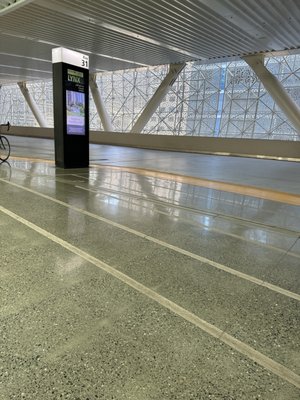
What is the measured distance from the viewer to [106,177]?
21.5 feet

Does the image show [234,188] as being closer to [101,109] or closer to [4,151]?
[4,151]

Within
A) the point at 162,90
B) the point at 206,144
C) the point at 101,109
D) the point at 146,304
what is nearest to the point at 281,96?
the point at 206,144

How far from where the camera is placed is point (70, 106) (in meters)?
7.28

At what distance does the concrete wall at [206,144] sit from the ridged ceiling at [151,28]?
3746 millimetres

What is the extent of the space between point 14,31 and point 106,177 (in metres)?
9.07

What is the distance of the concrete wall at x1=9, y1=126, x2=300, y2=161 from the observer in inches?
502

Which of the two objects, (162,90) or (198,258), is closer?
(198,258)

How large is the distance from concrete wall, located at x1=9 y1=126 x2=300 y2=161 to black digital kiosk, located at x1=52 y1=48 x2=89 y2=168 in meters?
8.20

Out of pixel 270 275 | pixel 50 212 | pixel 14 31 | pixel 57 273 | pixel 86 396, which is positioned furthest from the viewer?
pixel 14 31

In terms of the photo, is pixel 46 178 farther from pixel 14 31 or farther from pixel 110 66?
pixel 110 66

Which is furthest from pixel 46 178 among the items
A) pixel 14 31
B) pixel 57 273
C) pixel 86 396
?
pixel 14 31

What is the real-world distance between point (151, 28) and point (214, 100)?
32.8ft

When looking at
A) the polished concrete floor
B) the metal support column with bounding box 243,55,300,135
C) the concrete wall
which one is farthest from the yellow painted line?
the metal support column with bounding box 243,55,300,135

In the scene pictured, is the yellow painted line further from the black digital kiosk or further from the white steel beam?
the white steel beam
